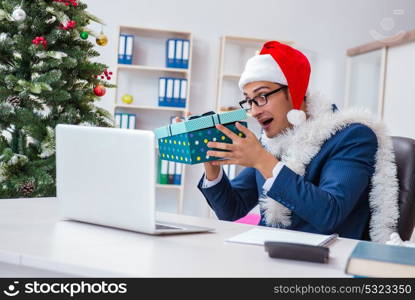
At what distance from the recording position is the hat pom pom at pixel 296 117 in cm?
169

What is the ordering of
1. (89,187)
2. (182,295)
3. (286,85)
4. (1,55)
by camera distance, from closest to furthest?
1. (182,295)
2. (89,187)
3. (286,85)
4. (1,55)

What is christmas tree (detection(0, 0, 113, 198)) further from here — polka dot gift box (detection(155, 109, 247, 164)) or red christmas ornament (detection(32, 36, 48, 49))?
polka dot gift box (detection(155, 109, 247, 164))

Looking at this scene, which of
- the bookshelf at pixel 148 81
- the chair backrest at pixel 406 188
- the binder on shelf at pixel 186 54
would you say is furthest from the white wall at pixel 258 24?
the chair backrest at pixel 406 188

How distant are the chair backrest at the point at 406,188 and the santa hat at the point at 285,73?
12.4 inches

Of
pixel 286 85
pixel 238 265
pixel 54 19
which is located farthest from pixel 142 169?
pixel 54 19

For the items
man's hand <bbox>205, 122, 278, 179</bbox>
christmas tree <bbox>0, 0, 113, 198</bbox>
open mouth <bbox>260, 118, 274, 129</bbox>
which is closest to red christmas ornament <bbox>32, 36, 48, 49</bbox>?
christmas tree <bbox>0, 0, 113, 198</bbox>

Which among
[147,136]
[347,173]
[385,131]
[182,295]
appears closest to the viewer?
[182,295]

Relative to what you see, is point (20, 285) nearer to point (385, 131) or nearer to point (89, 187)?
point (89, 187)

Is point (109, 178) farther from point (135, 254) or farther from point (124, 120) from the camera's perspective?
point (124, 120)

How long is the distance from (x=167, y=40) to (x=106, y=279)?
13.5 ft

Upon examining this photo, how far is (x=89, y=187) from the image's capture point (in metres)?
1.28

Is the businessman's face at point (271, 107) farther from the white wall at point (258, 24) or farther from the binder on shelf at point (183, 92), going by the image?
the white wall at point (258, 24)

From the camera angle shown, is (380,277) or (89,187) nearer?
(380,277)

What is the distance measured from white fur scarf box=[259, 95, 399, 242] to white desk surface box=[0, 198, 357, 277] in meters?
0.27
